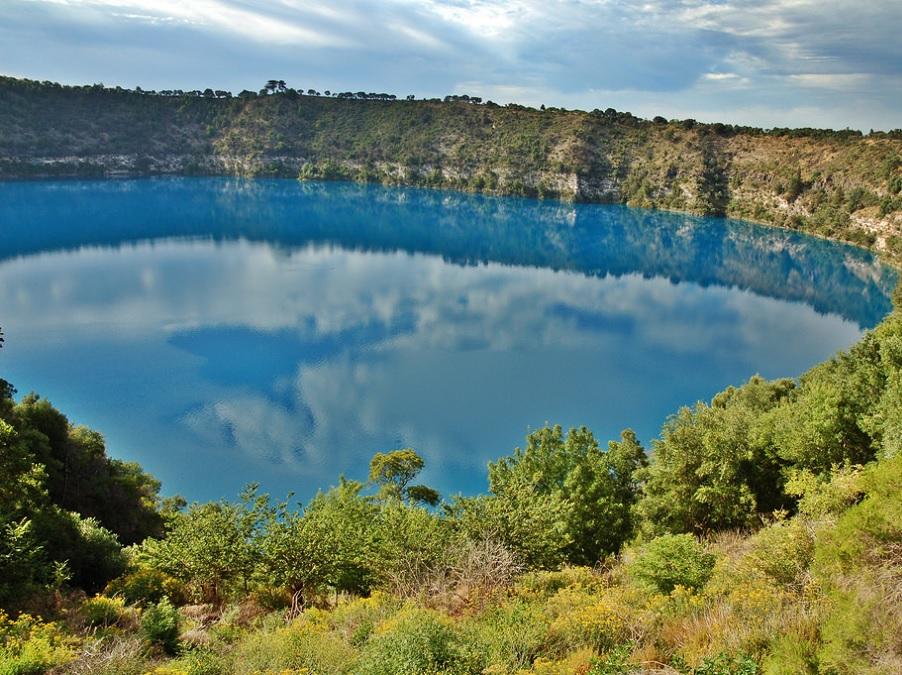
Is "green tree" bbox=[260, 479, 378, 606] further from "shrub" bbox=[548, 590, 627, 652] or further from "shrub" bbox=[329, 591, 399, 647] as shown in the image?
"shrub" bbox=[548, 590, 627, 652]

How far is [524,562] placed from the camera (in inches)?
605

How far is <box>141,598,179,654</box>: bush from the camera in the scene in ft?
39.2

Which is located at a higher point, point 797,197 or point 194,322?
point 797,197

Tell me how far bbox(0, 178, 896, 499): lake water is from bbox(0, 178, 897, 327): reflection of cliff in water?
67 cm

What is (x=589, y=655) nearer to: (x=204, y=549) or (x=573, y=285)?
(x=204, y=549)

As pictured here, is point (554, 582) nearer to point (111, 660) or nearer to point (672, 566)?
point (672, 566)

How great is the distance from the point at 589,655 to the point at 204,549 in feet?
33.6

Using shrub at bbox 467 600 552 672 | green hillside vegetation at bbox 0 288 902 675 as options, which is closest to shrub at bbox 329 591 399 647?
green hillside vegetation at bbox 0 288 902 675

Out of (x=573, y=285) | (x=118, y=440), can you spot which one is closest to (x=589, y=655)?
(x=118, y=440)

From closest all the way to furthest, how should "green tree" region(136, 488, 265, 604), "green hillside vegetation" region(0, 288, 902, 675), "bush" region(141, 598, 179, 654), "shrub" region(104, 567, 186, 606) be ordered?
"green hillside vegetation" region(0, 288, 902, 675)
"bush" region(141, 598, 179, 654)
"shrub" region(104, 567, 186, 606)
"green tree" region(136, 488, 265, 604)

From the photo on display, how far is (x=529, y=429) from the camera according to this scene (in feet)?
109

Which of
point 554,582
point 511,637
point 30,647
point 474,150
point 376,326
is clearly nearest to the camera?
point 30,647

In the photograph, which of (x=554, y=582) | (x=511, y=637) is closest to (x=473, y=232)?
(x=554, y=582)

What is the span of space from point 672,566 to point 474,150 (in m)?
146
